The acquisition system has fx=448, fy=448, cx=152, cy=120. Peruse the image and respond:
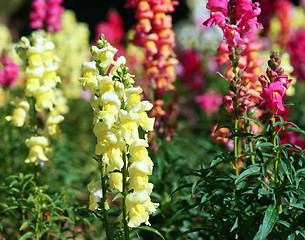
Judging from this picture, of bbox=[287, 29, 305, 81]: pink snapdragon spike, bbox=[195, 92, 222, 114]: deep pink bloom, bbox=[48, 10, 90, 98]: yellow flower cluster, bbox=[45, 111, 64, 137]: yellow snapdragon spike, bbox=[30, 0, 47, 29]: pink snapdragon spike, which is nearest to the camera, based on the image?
bbox=[45, 111, 64, 137]: yellow snapdragon spike

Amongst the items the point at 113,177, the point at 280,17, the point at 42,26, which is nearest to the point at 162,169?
the point at 113,177

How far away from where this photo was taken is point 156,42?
12.7ft

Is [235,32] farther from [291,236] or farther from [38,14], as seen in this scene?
[38,14]

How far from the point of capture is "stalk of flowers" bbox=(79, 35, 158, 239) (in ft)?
7.32

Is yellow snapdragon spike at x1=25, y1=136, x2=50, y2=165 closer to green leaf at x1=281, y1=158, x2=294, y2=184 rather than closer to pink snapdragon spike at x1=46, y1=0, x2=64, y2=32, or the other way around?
green leaf at x1=281, y1=158, x2=294, y2=184

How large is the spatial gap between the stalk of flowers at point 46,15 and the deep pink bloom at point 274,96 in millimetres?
3032

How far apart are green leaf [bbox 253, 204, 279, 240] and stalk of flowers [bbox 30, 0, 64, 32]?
335 cm

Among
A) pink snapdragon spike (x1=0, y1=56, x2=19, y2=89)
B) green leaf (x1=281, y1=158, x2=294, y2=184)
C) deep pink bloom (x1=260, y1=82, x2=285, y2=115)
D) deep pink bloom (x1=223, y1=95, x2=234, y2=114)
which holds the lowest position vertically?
pink snapdragon spike (x1=0, y1=56, x2=19, y2=89)

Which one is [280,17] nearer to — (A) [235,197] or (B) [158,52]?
(B) [158,52]

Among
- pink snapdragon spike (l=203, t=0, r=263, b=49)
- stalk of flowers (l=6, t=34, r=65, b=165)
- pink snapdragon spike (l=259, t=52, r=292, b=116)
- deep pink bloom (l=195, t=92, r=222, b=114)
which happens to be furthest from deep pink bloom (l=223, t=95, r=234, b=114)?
deep pink bloom (l=195, t=92, r=222, b=114)

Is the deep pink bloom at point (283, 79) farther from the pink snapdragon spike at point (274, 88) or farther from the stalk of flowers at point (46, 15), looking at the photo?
the stalk of flowers at point (46, 15)

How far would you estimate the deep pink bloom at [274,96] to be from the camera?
2.37 m

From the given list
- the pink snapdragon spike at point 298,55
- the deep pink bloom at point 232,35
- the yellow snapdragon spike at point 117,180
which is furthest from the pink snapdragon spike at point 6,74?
the pink snapdragon spike at point 298,55

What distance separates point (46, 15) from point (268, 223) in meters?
3.52
